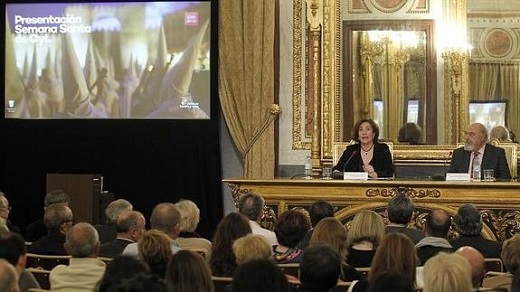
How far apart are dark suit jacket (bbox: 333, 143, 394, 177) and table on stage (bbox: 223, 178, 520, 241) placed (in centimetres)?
45

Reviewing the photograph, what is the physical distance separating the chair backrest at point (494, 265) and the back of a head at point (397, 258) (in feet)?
3.26

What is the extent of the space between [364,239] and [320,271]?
148 cm

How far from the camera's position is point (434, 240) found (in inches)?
209

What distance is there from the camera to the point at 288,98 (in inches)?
407

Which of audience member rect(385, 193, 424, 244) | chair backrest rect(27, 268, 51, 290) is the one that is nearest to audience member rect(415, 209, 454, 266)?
audience member rect(385, 193, 424, 244)

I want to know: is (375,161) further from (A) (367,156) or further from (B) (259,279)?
(B) (259,279)

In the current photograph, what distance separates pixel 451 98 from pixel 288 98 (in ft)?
5.51

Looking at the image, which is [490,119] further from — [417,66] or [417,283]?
[417,283]

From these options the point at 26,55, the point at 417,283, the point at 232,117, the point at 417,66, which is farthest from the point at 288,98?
the point at 417,283

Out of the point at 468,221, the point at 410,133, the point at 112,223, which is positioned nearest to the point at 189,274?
the point at 468,221

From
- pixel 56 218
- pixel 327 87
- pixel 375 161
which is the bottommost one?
pixel 56 218

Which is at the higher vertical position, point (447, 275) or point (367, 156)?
point (367, 156)

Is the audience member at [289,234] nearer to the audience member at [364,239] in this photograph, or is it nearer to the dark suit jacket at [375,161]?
the audience member at [364,239]

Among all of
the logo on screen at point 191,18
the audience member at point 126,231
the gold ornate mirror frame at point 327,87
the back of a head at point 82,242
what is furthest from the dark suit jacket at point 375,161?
the back of a head at point 82,242
